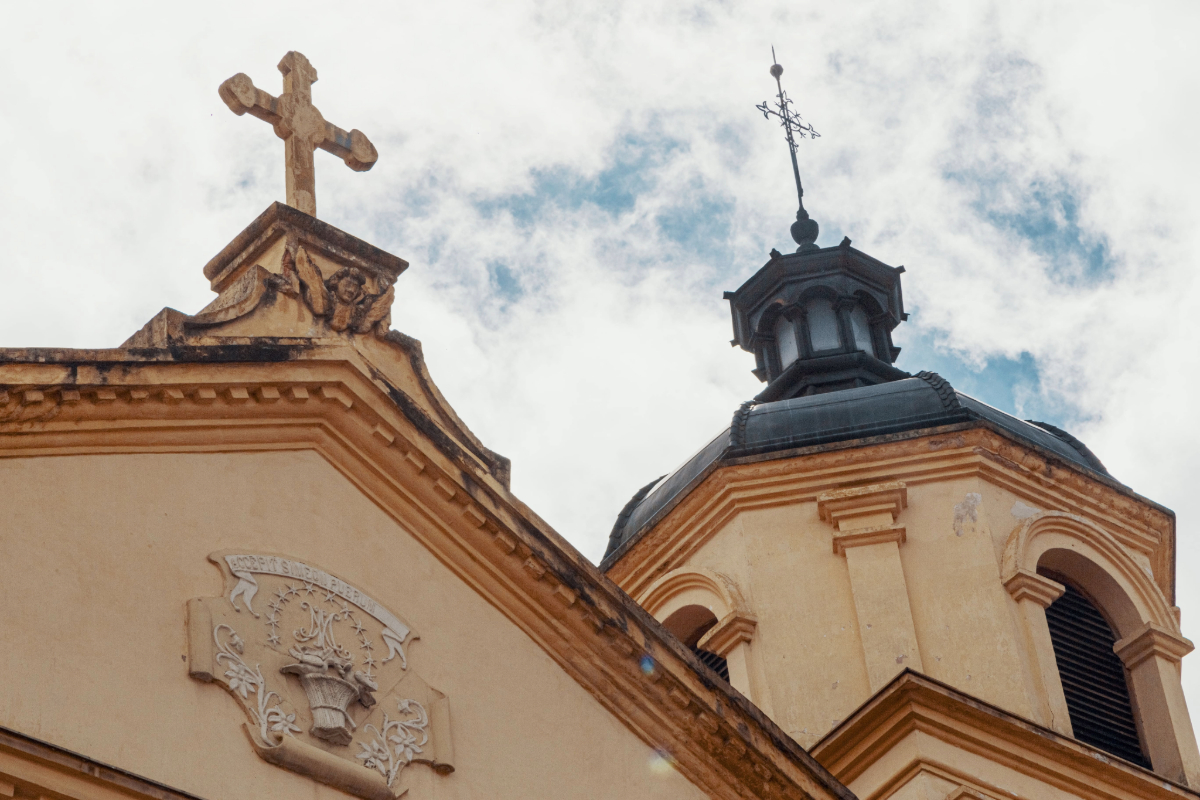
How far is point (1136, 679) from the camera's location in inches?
611

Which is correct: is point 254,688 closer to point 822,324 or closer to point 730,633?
point 730,633

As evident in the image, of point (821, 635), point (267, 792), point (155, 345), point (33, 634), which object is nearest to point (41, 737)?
point (33, 634)

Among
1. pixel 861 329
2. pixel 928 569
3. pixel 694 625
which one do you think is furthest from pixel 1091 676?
pixel 861 329

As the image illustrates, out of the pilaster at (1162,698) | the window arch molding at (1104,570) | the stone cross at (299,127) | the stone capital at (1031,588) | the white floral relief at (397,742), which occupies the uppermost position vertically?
the stone cross at (299,127)

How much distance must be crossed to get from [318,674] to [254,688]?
0.34 meters

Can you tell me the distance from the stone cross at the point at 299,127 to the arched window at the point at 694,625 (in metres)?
5.53

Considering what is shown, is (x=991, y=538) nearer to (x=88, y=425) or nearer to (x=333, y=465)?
(x=333, y=465)

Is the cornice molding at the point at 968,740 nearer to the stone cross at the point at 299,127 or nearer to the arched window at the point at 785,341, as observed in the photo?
the stone cross at the point at 299,127

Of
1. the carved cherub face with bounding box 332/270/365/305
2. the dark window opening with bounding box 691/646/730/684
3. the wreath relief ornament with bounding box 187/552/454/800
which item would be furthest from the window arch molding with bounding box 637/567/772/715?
the wreath relief ornament with bounding box 187/552/454/800

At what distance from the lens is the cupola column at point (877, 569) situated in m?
14.8

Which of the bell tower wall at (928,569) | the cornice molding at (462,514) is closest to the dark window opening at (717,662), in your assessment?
the bell tower wall at (928,569)

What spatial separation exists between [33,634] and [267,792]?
3.85 ft

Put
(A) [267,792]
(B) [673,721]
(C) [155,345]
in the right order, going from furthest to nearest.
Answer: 1. (B) [673,721]
2. (C) [155,345]
3. (A) [267,792]

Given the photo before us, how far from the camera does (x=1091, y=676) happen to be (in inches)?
606
